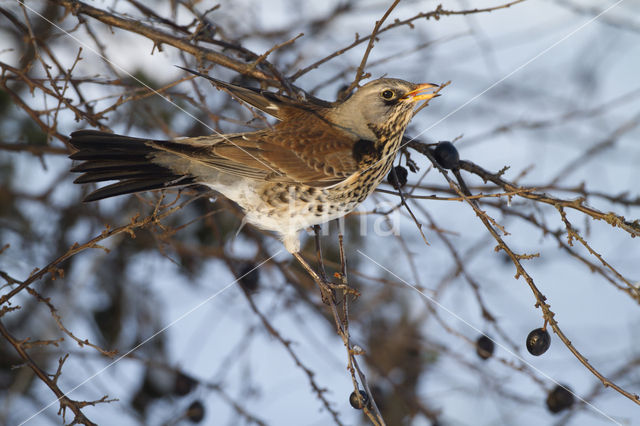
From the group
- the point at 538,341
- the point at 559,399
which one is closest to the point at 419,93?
the point at 538,341

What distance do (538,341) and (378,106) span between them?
1122 mm

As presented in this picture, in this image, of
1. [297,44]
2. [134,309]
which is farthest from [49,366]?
[297,44]

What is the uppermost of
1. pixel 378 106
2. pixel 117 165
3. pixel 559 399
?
pixel 378 106

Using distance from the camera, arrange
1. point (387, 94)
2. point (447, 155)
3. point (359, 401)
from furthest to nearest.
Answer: point (387, 94) < point (447, 155) < point (359, 401)

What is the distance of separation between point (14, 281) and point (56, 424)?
1.38 metres

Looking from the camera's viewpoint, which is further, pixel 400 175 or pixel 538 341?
pixel 400 175

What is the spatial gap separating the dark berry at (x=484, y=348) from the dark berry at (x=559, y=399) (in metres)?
0.31

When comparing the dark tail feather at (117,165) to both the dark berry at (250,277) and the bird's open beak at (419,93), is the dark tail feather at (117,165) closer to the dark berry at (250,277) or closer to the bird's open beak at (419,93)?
the dark berry at (250,277)

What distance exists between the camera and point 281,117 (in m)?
2.49

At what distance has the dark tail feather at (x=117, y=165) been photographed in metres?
2.27

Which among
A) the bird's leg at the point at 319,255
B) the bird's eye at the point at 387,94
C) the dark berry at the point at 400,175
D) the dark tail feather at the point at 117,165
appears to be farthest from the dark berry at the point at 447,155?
the dark tail feather at the point at 117,165

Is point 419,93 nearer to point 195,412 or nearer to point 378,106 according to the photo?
point 378,106

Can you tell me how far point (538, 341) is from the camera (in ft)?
6.63

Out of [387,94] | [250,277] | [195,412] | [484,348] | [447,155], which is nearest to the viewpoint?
[447,155]
